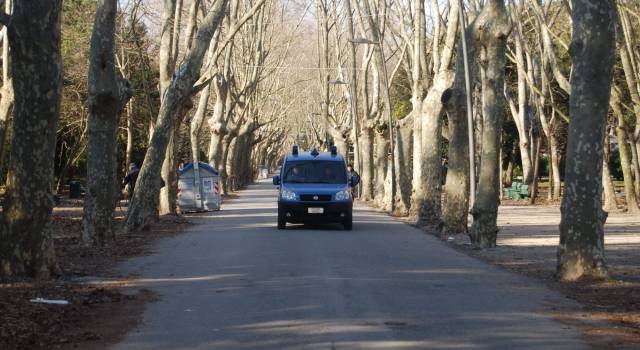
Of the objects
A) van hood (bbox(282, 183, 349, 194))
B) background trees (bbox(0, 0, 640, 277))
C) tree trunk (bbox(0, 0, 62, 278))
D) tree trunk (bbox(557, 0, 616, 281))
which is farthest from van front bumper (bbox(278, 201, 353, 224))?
tree trunk (bbox(0, 0, 62, 278))

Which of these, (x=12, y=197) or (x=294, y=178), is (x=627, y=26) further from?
(x=12, y=197)

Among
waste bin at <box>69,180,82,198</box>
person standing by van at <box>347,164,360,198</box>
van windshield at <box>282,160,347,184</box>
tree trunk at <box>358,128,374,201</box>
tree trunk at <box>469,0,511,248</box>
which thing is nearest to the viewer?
tree trunk at <box>469,0,511,248</box>

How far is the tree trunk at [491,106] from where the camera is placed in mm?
19203

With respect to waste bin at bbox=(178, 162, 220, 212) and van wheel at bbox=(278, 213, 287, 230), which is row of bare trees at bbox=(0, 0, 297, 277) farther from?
van wheel at bbox=(278, 213, 287, 230)

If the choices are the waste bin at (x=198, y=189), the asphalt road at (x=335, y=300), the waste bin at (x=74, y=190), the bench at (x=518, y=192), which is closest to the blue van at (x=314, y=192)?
the asphalt road at (x=335, y=300)

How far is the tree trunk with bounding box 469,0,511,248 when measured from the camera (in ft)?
63.0

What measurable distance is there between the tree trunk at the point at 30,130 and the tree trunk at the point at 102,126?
5117mm

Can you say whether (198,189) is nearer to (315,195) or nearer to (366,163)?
(315,195)

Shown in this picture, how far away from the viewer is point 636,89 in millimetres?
31844

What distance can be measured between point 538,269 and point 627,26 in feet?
56.0

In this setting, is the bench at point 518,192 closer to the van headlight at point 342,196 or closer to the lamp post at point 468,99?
the van headlight at point 342,196

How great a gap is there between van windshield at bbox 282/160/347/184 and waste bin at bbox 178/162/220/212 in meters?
10.1

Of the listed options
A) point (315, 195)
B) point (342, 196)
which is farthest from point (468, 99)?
point (315, 195)

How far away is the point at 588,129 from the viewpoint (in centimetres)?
1327
